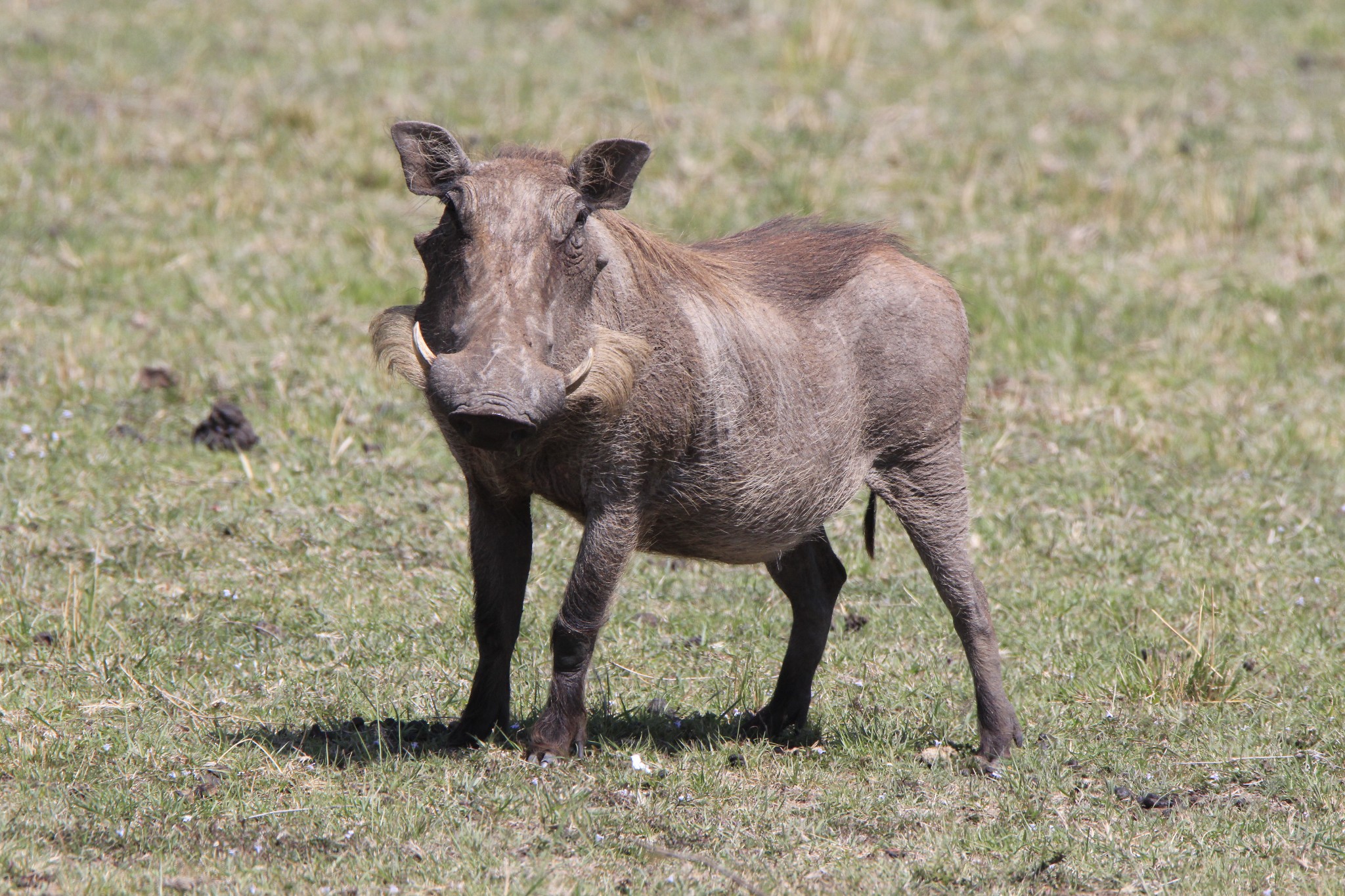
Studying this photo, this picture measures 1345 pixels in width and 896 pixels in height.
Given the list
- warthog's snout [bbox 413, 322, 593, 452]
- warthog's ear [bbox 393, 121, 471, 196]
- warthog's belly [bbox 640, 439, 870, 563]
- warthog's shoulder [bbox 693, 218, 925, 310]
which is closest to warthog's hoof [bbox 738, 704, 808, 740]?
warthog's belly [bbox 640, 439, 870, 563]

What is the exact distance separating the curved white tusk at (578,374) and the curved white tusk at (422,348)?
30 centimetres

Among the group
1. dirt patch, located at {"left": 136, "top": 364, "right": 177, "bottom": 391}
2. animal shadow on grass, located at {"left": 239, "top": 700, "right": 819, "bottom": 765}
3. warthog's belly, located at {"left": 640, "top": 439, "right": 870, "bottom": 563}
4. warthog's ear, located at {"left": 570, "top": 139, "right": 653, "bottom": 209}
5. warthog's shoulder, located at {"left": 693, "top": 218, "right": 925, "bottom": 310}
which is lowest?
animal shadow on grass, located at {"left": 239, "top": 700, "right": 819, "bottom": 765}

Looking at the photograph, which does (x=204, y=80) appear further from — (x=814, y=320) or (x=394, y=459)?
(x=814, y=320)

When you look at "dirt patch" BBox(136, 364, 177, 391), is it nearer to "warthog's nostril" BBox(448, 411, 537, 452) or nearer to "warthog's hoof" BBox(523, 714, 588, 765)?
"warthog's hoof" BBox(523, 714, 588, 765)

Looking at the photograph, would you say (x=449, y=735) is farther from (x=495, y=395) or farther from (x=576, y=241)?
(x=576, y=241)

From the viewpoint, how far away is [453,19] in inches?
437

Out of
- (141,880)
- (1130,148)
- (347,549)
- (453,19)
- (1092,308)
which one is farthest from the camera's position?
(453,19)

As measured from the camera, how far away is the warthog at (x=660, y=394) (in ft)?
11.6

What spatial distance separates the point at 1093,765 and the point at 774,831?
3.45 ft

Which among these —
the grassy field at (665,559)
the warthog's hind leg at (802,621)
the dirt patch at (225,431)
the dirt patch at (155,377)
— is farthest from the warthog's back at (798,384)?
the dirt patch at (155,377)

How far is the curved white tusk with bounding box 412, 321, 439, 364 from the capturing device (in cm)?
341

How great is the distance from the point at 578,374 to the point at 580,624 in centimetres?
70

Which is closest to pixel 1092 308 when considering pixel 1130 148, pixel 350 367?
pixel 1130 148

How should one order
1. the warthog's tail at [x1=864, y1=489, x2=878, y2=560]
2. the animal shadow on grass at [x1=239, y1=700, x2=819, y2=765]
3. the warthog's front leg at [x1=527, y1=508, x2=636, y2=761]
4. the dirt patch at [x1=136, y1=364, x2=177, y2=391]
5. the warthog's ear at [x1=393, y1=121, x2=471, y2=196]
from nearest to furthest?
the warthog's ear at [x1=393, y1=121, x2=471, y2=196] < the warthog's front leg at [x1=527, y1=508, x2=636, y2=761] < the animal shadow on grass at [x1=239, y1=700, x2=819, y2=765] < the warthog's tail at [x1=864, y1=489, x2=878, y2=560] < the dirt patch at [x1=136, y1=364, x2=177, y2=391]
